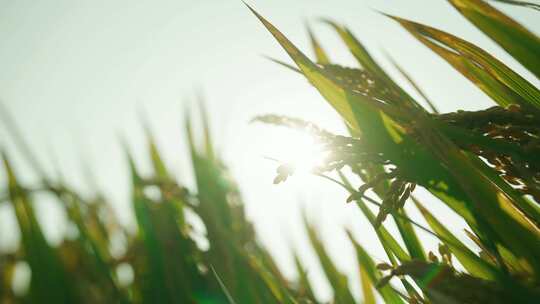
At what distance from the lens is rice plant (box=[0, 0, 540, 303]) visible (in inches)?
27.5

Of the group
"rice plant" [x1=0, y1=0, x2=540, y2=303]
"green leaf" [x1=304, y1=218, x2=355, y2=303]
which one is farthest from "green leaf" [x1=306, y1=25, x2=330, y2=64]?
"green leaf" [x1=304, y1=218, x2=355, y2=303]

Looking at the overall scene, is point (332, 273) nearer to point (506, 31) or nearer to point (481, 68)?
point (481, 68)

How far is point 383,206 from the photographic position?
2.48 feet

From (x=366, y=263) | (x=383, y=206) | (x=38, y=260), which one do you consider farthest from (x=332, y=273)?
(x=38, y=260)

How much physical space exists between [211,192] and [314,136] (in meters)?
0.85

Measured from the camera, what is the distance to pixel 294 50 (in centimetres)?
90

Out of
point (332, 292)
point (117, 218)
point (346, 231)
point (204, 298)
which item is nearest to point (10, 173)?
point (117, 218)

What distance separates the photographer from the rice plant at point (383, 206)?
0.70 meters

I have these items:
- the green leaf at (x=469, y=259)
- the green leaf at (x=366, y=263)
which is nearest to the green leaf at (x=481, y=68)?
the green leaf at (x=469, y=259)

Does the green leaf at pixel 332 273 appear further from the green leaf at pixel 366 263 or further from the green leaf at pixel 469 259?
the green leaf at pixel 469 259

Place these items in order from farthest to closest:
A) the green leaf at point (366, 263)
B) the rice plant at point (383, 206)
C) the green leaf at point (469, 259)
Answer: the green leaf at point (366, 263), the green leaf at point (469, 259), the rice plant at point (383, 206)

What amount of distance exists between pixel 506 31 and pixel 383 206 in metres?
0.52

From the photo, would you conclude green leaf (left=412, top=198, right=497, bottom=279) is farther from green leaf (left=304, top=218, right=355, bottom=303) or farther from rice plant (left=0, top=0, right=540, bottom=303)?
green leaf (left=304, top=218, right=355, bottom=303)

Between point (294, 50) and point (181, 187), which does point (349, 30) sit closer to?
point (294, 50)
